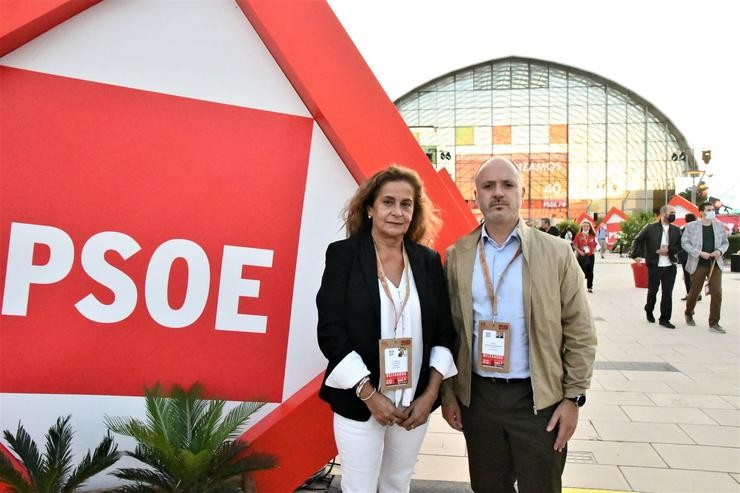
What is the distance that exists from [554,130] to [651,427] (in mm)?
42243

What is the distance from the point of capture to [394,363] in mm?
1809

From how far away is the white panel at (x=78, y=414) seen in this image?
2.30m

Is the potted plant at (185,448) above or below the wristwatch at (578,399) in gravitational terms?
below

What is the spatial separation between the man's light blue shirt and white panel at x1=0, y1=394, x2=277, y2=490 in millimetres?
1709

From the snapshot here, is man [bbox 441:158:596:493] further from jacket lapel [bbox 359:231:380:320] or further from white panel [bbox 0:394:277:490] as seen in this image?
white panel [bbox 0:394:277:490]

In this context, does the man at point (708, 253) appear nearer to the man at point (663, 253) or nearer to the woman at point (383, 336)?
the man at point (663, 253)

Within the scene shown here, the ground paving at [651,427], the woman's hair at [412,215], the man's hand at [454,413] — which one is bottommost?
the ground paving at [651,427]

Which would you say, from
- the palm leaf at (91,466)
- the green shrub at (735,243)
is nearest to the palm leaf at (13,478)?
the palm leaf at (91,466)

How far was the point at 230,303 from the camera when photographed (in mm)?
2504

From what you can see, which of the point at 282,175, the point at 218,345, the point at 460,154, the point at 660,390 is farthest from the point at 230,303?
the point at 460,154

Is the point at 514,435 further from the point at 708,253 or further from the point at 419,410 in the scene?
the point at 708,253

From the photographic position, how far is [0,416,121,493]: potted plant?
6.38 feet

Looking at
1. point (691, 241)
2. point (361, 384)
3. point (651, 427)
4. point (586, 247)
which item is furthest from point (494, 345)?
point (586, 247)

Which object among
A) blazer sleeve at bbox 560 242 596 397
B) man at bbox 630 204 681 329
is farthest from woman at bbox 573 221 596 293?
blazer sleeve at bbox 560 242 596 397
